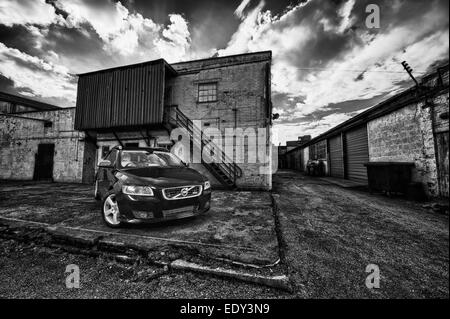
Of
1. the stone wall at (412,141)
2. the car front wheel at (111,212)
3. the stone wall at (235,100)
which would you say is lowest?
the car front wheel at (111,212)

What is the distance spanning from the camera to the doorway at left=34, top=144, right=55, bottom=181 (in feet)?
37.0

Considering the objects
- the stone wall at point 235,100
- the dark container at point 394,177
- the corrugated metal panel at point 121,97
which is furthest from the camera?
the corrugated metal panel at point 121,97

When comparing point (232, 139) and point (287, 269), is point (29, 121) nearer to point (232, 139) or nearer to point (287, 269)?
point (232, 139)

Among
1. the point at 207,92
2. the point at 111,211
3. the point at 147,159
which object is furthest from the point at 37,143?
the point at 111,211

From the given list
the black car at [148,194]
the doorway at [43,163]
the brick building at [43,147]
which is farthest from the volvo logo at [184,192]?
the doorway at [43,163]

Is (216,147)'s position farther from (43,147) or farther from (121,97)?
(43,147)

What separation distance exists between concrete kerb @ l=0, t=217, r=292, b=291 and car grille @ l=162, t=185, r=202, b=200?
85 centimetres

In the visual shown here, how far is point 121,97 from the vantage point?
30.6ft

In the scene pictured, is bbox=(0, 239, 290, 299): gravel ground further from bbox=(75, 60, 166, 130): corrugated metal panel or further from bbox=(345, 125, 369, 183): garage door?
bbox=(345, 125, 369, 183): garage door

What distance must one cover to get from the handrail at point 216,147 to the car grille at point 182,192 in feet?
15.1

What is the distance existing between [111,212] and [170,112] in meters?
7.35

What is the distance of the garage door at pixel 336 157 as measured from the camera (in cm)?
1205

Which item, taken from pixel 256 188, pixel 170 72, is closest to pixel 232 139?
pixel 256 188

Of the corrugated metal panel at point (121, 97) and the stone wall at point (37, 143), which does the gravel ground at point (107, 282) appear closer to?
the corrugated metal panel at point (121, 97)
